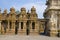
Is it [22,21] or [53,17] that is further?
[22,21]

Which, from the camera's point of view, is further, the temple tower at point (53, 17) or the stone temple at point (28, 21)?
the stone temple at point (28, 21)

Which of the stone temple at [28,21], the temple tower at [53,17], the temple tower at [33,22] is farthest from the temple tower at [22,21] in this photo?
the temple tower at [53,17]

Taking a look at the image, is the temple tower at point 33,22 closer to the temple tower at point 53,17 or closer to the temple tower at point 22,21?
the temple tower at point 22,21

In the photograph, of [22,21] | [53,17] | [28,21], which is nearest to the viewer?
[53,17]

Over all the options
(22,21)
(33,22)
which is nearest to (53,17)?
(33,22)

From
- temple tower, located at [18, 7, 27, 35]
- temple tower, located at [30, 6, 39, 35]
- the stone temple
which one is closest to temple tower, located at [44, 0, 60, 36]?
the stone temple

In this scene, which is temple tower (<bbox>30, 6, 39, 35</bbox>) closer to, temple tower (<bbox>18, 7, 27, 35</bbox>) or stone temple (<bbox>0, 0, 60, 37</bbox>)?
stone temple (<bbox>0, 0, 60, 37</bbox>)

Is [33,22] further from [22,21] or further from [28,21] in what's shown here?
[22,21]

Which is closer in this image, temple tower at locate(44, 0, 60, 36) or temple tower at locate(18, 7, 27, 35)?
temple tower at locate(44, 0, 60, 36)

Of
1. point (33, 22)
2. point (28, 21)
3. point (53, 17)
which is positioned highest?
point (53, 17)

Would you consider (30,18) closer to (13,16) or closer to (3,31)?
(13,16)

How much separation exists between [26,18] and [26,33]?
2862 millimetres

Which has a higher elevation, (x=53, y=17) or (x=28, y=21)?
(x=53, y=17)

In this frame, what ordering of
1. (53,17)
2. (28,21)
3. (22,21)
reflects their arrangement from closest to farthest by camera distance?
(53,17) < (22,21) < (28,21)
